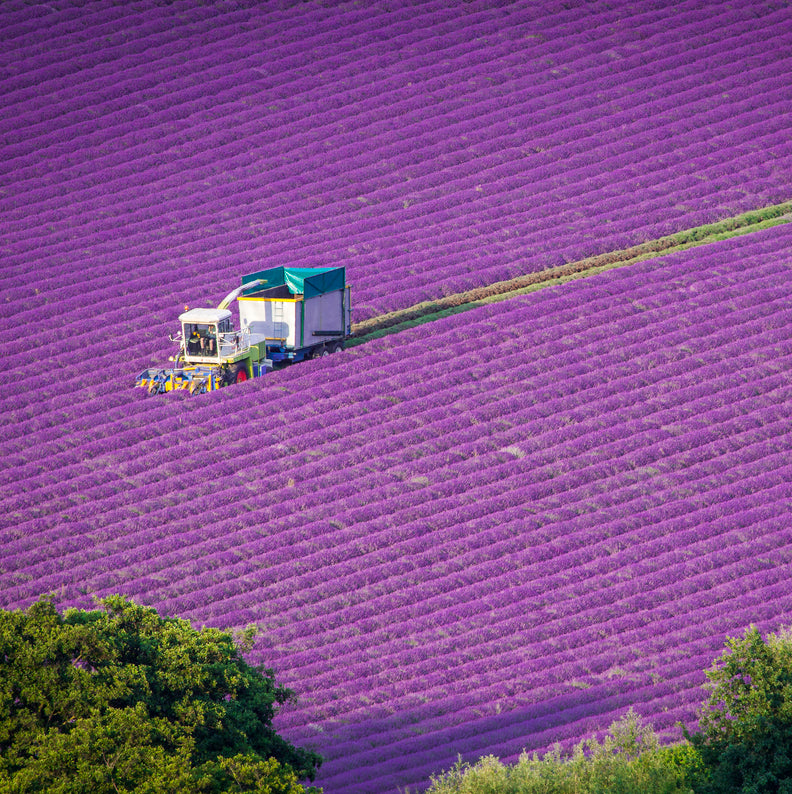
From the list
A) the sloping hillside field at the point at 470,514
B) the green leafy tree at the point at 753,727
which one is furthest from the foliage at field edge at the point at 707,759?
the sloping hillside field at the point at 470,514

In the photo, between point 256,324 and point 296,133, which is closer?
point 256,324

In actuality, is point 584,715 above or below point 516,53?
below

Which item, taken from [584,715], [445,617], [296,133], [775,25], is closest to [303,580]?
[445,617]

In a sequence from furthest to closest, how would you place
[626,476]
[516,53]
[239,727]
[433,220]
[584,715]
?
[516,53], [433,220], [626,476], [584,715], [239,727]

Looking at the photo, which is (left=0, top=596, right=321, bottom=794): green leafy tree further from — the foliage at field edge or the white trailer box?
the white trailer box

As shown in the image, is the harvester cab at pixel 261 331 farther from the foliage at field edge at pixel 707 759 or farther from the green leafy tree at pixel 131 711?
the foliage at field edge at pixel 707 759

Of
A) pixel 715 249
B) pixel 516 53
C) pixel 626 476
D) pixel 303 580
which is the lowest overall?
pixel 303 580

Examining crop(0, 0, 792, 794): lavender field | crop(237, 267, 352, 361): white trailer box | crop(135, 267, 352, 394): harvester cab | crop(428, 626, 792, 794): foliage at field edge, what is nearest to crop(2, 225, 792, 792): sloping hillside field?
crop(0, 0, 792, 794): lavender field

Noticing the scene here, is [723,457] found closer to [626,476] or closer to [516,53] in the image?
[626,476]
